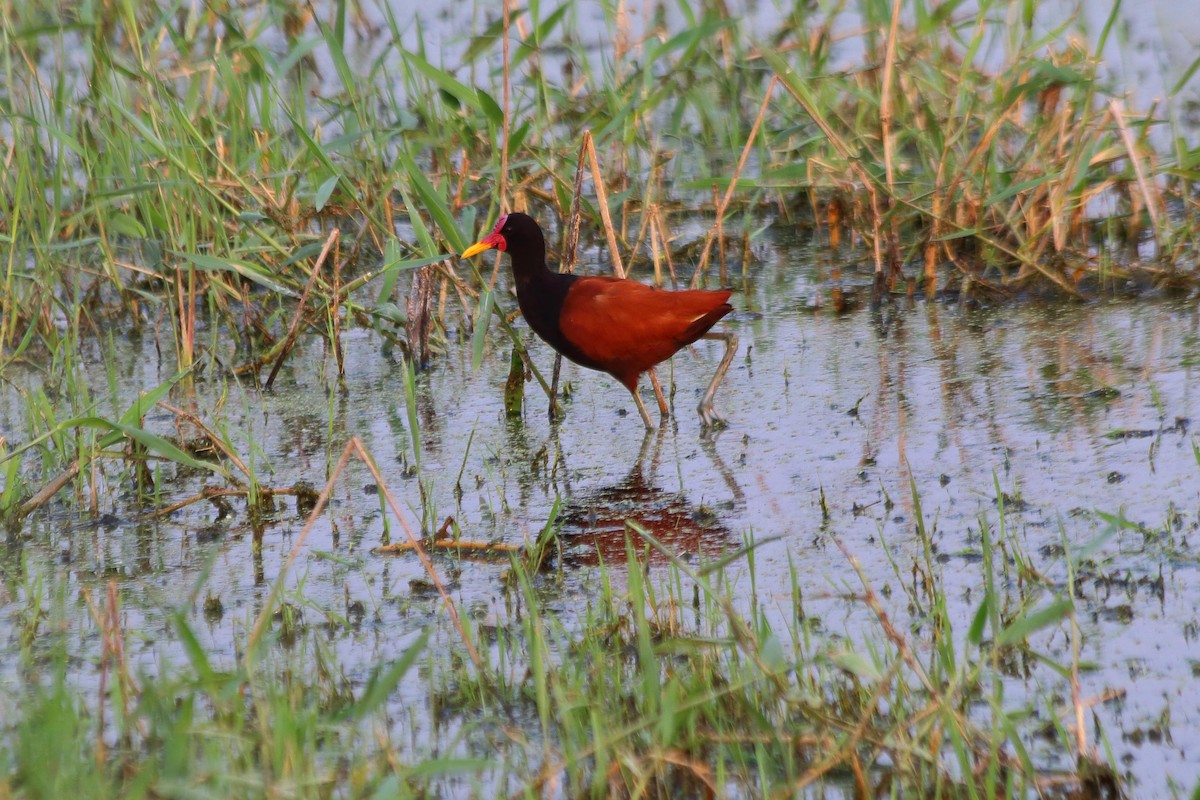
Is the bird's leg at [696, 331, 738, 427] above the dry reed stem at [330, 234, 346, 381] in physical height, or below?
below

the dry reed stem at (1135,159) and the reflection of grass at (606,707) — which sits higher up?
the dry reed stem at (1135,159)

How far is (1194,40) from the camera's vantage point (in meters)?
8.80

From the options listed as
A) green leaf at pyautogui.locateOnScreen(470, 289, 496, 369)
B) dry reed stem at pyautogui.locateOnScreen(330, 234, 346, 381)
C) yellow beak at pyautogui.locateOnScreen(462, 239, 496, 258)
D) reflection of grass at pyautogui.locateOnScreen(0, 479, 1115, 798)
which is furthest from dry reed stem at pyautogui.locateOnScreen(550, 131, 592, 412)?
reflection of grass at pyautogui.locateOnScreen(0, 479, 1115, 798)

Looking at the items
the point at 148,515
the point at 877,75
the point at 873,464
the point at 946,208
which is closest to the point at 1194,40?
the point at 877,75

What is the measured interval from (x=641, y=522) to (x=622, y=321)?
95 cm

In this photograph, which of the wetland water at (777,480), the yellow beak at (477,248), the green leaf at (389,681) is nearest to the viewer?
the green leaf at (389,681)

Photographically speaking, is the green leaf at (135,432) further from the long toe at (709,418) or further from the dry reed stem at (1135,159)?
the dry reed stem at (1135,159)

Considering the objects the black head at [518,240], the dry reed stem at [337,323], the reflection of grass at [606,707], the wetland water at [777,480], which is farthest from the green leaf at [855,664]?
the dry reed stem at [337,323]

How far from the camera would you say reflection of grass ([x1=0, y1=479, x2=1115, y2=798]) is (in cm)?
261

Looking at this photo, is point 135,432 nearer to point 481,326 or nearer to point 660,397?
point 481,326

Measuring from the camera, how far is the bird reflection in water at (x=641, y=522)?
4141 mm

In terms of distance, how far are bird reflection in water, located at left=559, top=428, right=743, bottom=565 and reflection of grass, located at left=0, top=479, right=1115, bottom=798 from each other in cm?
39

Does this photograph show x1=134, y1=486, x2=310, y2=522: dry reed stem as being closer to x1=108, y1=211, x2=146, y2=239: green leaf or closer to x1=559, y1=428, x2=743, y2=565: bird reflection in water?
x1=559, y1=428, x2=743, y2=565: bird reflection in water

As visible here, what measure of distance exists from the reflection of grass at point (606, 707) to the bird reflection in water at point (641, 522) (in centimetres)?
39
